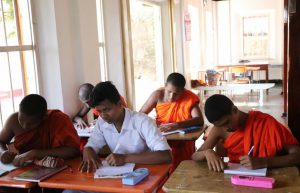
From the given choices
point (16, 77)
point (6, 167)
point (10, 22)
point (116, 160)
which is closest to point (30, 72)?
point (16, 77)

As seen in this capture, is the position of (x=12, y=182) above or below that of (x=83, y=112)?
below

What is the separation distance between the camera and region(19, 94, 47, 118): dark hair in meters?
2.21

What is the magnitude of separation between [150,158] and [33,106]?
80cm

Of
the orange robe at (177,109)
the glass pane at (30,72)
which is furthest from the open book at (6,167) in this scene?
the orange robe at (177,109)

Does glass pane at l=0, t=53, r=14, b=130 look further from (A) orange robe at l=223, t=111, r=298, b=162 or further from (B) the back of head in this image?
(A) orange robe at l=223, t=111, r=298, b=162

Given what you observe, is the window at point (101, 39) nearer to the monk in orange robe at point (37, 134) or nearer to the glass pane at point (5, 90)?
the glass pane at point (5, 90)

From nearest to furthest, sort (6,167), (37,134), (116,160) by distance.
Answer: (116,160), (6,167), (37,134)

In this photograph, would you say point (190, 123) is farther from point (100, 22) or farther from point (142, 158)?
point (100, 22)

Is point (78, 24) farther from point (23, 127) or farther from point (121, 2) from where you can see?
point (23, 127)

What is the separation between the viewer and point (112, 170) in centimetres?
194

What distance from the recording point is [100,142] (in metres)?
2.34

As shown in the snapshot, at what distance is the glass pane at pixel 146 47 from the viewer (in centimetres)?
546

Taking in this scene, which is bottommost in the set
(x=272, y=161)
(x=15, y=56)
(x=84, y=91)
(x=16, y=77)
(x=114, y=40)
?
(x=272, y=161)

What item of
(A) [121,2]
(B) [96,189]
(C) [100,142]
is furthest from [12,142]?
(A) [121,2]
